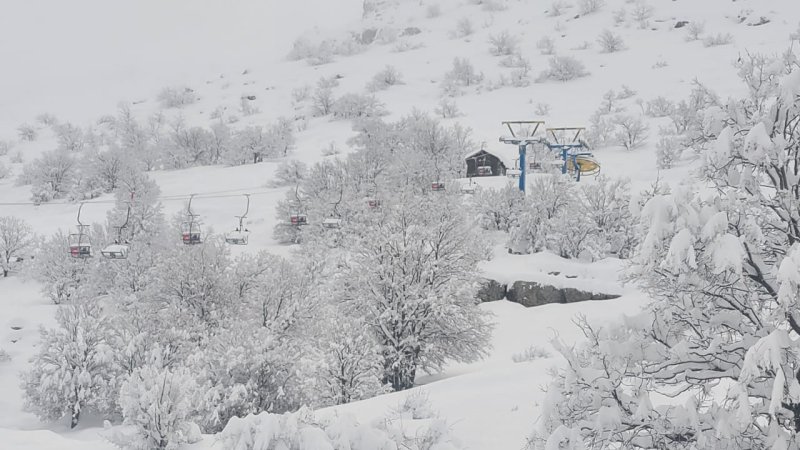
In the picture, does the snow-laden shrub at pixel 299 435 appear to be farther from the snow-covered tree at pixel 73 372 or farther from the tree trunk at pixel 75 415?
the tree trunk at pixel 75 415

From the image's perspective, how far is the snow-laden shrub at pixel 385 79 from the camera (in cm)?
6506

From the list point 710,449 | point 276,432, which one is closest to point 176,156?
point 276,432

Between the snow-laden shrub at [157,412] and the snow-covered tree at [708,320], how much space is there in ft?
23.6

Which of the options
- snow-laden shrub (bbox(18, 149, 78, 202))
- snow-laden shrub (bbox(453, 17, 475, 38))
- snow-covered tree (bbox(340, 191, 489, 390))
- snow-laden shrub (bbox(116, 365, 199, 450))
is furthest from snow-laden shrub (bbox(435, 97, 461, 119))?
snow-laden shrub (bbox(116, 365, 199, 450))

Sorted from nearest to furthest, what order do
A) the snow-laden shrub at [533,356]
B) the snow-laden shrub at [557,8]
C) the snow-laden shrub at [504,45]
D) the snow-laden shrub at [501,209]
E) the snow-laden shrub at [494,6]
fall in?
the snow-laden shrub at [533,356] < the snow-laden shrub at [501,209] < the snow-laden shrub at [504,45] < the snow-laden shrub at [557,8] < the snow-laden shrub at [494,6]

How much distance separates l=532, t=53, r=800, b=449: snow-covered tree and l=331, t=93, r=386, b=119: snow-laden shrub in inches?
1957

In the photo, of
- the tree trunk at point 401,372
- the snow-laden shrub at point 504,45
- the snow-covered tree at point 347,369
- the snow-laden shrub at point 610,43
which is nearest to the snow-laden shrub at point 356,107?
the snow-laden shrub at point 504,45

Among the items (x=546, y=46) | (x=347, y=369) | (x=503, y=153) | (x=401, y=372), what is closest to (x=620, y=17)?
(x=546, y=46)

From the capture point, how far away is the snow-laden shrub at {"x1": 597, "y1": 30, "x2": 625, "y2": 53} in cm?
6466

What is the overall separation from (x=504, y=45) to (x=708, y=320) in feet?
226

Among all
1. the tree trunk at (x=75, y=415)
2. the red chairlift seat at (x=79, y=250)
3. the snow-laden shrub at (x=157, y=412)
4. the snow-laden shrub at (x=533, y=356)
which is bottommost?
the tree trunk at (x=75, y=415)

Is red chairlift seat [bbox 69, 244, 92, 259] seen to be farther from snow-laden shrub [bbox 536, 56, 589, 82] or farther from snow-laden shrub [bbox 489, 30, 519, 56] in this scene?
snow-laden shrub [bbox 489, 30, 519, 56]

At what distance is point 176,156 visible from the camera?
182ft

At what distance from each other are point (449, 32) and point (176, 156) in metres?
41.0
